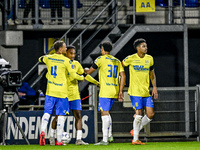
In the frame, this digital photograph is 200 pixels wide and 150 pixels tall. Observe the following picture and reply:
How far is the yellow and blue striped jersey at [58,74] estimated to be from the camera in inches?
450

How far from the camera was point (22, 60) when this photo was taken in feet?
61.0

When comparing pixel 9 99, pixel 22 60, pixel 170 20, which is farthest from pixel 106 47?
pixel 22 60

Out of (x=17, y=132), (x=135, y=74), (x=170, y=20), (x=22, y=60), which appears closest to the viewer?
(x=135, y=74)

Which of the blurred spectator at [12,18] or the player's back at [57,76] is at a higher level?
the blurred spectator at [12,18]

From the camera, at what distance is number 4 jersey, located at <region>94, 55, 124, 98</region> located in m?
11.8

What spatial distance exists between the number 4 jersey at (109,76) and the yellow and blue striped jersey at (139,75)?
0.28 m

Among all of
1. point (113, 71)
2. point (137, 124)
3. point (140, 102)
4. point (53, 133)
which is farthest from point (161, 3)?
point (53, 133)

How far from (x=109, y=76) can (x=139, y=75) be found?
0.59 m

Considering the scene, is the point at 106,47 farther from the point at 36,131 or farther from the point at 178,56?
the point at 178,56

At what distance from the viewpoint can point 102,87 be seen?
38.7 feet

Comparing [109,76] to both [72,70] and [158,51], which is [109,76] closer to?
[72,70]

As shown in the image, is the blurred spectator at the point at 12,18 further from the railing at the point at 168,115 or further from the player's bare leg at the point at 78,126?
the player's bare leg at the point at 78,126

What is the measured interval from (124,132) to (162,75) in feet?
19.1

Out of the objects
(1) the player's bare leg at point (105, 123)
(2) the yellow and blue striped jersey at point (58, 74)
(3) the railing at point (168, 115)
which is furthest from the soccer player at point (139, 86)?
(3) the railing at point (168, 115)
